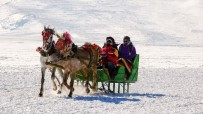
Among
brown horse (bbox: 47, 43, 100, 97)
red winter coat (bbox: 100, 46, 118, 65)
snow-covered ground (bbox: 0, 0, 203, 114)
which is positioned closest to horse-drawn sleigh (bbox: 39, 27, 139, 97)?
brown horse (bbox: 47, 43, 100, 97)

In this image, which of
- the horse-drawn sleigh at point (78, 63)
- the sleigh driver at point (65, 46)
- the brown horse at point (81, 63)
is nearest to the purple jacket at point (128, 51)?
the horse-drawn sleigh at point (78, 63)

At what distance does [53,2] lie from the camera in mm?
172125

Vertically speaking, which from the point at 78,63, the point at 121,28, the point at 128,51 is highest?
the point at 121,28

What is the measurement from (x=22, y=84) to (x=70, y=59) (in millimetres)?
4415

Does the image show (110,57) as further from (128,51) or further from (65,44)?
(65,44)

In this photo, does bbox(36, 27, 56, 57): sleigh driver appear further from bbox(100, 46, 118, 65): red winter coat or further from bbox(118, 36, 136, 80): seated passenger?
bbox(118, 36, 136, 80): seated passenger

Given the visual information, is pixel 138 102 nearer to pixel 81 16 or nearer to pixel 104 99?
pixel 104 99

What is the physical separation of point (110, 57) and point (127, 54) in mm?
538

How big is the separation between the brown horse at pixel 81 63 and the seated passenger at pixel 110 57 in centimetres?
36

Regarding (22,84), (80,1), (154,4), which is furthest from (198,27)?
(22,84)

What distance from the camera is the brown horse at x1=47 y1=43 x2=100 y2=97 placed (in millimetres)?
11930

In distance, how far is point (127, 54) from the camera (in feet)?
44.5

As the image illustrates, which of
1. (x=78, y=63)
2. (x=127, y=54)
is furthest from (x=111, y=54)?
(x=78, y=63)

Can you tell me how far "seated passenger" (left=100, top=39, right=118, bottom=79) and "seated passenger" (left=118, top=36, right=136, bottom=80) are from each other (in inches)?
10.6
